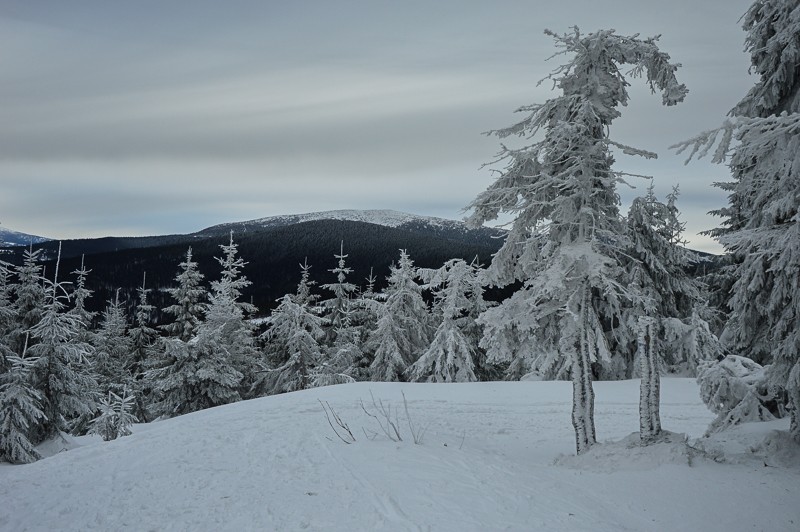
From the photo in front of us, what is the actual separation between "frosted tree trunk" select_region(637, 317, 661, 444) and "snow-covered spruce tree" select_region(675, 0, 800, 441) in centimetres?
193

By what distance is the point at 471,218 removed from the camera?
10.4 metres

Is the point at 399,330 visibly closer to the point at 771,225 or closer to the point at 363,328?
the point at 363,328

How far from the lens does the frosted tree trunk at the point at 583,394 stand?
957cm

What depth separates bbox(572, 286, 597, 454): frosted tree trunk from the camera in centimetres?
957

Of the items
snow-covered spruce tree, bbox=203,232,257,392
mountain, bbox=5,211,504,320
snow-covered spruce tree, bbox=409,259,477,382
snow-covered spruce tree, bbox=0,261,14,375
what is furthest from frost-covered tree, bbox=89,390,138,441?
mountain, bbox=5,211,504,320

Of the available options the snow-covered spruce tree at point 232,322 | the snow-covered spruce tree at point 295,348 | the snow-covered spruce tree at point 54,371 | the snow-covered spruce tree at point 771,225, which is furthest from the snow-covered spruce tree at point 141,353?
the snow-covered spruce tree at point 771,225

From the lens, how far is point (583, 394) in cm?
972

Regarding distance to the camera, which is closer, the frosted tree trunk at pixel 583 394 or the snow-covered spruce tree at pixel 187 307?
the frosted tree trunk at pixel 583 394

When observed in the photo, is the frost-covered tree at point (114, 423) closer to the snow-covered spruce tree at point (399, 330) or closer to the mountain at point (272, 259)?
the snow-covered spruce tree at point (399, 330)

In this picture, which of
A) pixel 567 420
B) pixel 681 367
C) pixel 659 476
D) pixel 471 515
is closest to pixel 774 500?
pixel 659 476

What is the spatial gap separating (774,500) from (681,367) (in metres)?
17.5

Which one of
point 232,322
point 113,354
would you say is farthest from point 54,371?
point 113,354

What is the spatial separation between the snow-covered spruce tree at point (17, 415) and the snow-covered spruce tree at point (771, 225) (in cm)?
2029

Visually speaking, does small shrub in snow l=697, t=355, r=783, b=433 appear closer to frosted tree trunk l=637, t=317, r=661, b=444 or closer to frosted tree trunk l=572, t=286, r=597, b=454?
frosted tree trunk l=637, t=317, r=661, b=444
